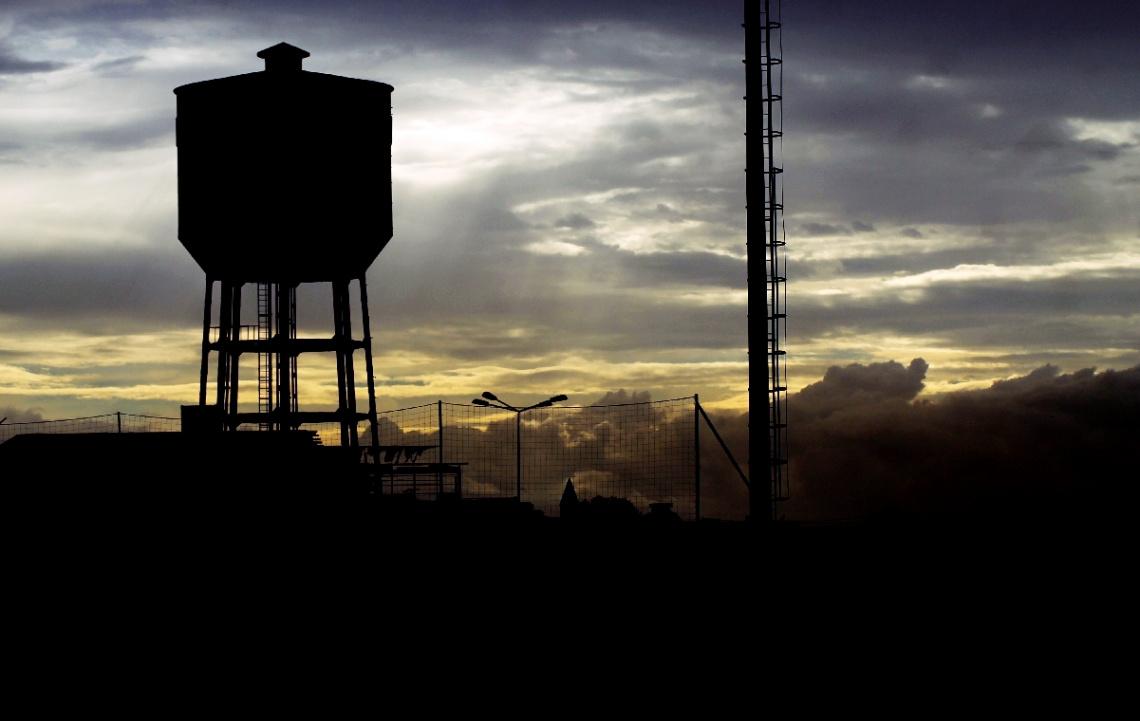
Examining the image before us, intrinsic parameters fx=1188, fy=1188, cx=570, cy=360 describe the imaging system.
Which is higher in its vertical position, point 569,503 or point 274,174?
point 274,174

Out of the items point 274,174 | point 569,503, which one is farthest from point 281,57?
point 569,503

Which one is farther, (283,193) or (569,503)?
(569,503)

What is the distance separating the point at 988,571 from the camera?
22.5 m

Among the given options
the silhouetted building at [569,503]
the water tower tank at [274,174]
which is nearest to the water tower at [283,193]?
the water tower tank at [274,174]

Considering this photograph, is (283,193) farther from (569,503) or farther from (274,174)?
(569,503)

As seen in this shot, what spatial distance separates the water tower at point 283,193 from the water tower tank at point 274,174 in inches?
0.8

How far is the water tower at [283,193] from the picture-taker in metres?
23.8

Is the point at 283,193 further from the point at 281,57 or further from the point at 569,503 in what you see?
the point at 569,503

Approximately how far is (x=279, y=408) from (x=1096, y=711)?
17.2 meters

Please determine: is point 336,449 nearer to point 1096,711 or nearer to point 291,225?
point 291,225

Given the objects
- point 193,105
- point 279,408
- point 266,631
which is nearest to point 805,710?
point 266,631

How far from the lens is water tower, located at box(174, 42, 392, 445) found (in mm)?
23766

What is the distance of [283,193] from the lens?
2373 centimetres

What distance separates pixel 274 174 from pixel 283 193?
424mm
